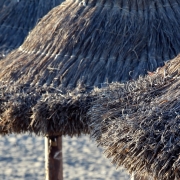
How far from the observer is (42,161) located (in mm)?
7652

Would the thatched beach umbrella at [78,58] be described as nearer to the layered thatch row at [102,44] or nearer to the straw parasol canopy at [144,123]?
the layered thatch row at [102,44]

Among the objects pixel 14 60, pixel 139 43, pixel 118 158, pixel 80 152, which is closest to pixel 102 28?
pixel 139 43

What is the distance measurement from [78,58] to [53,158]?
79 cm

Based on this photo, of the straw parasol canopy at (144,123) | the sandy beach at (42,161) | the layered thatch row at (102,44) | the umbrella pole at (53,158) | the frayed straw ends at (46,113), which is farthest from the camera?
the sandy beach at (42,161)

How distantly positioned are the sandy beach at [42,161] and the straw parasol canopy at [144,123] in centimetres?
469

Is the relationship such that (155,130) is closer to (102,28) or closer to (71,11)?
(102,28)

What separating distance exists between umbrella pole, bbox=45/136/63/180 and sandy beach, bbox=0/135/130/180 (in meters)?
3.42

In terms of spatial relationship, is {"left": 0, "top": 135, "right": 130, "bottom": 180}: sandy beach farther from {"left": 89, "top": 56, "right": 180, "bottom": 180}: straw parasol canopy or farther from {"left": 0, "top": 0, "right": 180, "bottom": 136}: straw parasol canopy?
{"left": 89, "top": 56, "right": 180, "bottom": 180}: straw parasol canopy

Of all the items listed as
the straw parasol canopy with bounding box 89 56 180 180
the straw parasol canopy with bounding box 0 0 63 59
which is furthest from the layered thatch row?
the straw parasol canopy with bounding box 0 0 63 59

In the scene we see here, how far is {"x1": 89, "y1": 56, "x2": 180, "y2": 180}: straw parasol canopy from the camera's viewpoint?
72.7 inches

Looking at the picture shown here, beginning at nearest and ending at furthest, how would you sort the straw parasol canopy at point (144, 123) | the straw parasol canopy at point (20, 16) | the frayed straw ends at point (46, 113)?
the straw parasol canopy at point (144, 123)
the frayed straw ends at point (46, 113)
the straw parasol canopy at point (20, 16)

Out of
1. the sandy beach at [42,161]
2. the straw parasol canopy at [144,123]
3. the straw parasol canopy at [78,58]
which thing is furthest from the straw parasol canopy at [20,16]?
the sandy beach at [42,161]

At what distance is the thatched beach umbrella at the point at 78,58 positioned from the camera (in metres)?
2.64

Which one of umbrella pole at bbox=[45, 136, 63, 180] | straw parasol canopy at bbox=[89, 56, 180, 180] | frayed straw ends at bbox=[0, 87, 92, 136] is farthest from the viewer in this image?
umbrella pole at bbox=[45, 136, 63, 180]
